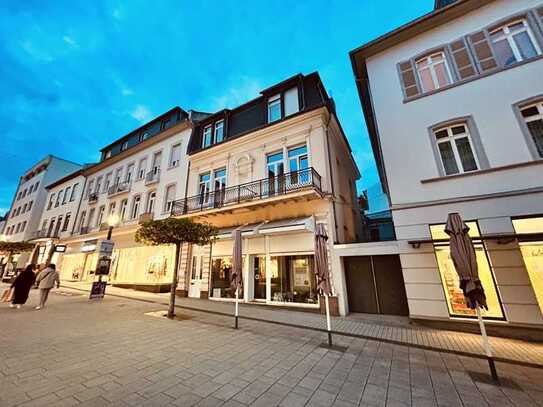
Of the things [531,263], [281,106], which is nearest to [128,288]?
[281,106]

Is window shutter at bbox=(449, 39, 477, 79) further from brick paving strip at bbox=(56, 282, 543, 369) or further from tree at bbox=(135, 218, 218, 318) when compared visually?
tree at bbox=(135, 218, 218, 318)

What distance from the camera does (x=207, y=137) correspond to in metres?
15.3

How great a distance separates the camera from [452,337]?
5.84m

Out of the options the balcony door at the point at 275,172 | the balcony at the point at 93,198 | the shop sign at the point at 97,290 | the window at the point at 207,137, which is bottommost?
the shop sign at the point at 97,290

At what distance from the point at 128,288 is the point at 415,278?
1783cm

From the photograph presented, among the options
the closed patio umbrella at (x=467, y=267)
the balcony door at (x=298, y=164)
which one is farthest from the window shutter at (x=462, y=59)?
the closed patio umbrella at (x=467, y=267)

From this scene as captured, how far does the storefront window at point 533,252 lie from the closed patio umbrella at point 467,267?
3.41 metres

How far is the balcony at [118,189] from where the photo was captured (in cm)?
1845

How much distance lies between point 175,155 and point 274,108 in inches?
351

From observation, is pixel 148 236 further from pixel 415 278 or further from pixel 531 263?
pixel 531 263

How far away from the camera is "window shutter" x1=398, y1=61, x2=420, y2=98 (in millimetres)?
8781

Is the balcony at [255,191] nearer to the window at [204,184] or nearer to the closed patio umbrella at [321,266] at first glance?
the window at [204,184]

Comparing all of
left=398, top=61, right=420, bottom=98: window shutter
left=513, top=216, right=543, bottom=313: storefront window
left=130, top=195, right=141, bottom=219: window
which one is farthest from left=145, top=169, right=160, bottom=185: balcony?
left=513, top=216, right=543, bottom=313: storefront window

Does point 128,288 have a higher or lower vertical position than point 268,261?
lower
